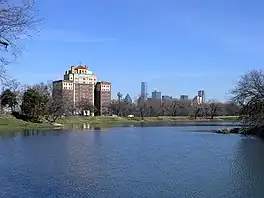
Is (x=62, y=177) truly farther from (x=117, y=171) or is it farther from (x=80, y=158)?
(x=80, y=158)

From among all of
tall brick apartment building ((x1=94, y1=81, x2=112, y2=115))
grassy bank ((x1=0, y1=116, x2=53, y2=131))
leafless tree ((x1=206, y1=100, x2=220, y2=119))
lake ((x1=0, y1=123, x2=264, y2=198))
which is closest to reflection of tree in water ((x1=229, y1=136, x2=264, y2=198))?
lake ((x1=0, y1=123, x2=264, y2=198))

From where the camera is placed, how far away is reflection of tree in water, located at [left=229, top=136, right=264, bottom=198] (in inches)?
611

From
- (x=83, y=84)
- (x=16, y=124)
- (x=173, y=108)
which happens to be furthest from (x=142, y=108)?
(x=16, y=124)

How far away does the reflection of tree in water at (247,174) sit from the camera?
15.5 m

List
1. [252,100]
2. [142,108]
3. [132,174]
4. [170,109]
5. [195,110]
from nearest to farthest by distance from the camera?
[132,174], [252,100], [195,110], [142,108], [170,109]

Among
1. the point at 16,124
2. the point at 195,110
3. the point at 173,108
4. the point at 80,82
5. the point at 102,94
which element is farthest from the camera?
the point at 80,82

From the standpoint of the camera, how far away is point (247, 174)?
19234 millimetres

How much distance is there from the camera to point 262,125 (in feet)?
140

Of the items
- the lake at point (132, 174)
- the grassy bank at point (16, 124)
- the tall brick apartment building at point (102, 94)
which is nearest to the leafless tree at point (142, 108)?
the tall brick apartment building at point (102, 94)

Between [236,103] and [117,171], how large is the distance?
3206 centimetres

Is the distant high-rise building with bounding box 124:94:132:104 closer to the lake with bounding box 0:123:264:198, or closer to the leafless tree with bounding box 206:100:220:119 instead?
the leafless tree with bounding box 206:100:220:119

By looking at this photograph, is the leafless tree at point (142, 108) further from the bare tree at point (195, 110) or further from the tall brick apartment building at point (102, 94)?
the bare tree at point (195, 110)

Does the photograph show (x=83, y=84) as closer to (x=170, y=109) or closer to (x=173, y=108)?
(x=170, y=109)

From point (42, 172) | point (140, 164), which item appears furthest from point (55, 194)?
point (140, 164)
